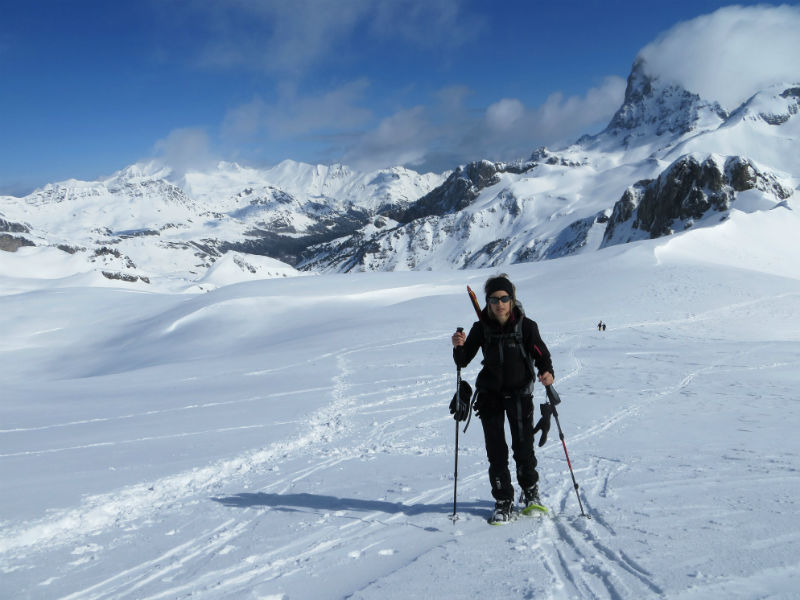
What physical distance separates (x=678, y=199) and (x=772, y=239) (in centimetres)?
8876

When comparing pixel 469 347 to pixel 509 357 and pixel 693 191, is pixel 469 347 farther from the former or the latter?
pixel 693 191

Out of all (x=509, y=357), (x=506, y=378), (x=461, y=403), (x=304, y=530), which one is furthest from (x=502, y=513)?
(x=304, y=530)

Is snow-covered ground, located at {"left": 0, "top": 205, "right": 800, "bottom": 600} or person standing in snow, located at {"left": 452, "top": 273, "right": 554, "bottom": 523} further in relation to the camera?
person standing in snow, located at {"left": 452, "top": 273, "right": 554, "bottom": 523}

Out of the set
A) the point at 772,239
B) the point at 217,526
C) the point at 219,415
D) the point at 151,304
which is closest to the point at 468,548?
the point at 217,526

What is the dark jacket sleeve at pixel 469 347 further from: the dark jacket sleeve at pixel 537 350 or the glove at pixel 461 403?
the dark jacket sleeve at pixel 537 350

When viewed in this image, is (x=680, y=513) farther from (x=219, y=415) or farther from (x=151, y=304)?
(x=151, y=304)

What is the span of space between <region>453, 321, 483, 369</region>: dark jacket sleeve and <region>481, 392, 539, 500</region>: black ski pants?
1.62 ft

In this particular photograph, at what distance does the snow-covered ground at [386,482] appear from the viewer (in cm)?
447

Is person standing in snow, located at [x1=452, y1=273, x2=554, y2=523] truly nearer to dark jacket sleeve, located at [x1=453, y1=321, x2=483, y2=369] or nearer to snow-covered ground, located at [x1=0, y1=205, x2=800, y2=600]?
dark jacket sleeve, located at [x1=453, y1=321, x2=483, y2=369]

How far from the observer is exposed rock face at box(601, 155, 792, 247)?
12506 cm

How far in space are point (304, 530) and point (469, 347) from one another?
102 inches

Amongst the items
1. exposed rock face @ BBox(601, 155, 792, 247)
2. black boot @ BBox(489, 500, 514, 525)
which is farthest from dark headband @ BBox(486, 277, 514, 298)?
exposed rock face @ BBox(601, 155, 792, 247)

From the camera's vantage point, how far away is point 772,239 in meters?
56.4

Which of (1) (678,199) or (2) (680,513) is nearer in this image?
(2) (680,513)
